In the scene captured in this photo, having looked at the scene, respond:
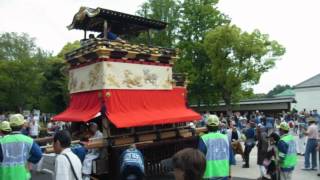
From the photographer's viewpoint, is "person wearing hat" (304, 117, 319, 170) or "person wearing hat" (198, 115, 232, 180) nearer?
"person wearing hat" (198, 115, 232, 180)

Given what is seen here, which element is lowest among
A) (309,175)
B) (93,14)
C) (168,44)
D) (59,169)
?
(309,175)

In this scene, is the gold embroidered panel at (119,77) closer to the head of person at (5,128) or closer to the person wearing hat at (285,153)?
the head of person at (5,128)

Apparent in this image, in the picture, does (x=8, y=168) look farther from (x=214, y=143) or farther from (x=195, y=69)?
(x=195, y=69)

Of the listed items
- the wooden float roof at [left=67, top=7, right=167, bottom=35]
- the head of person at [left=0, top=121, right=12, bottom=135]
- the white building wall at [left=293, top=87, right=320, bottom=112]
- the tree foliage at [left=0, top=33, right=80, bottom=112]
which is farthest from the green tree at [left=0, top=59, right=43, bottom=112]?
the head of person at [left=0, top=121, right=12, bottom=135]

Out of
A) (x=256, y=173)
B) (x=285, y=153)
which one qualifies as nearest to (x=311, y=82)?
(x=256, y=173)

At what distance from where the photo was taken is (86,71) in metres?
12.2

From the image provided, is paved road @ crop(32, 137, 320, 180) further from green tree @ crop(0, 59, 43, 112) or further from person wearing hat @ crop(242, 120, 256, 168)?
green tree @ crop(0, 59, 43, 112)

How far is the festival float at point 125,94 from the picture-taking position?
1136 centimetres

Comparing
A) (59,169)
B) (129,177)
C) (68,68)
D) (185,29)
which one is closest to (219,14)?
(185,29)

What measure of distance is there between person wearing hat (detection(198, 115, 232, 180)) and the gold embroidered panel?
5.31 meters

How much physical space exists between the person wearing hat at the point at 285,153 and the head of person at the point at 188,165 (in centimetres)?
596

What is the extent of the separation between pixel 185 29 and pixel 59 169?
35337mm

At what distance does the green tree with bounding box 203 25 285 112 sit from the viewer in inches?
1347

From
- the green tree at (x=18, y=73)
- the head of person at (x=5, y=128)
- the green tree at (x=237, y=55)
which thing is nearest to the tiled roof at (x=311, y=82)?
the green tree at (x=237, y=55)
